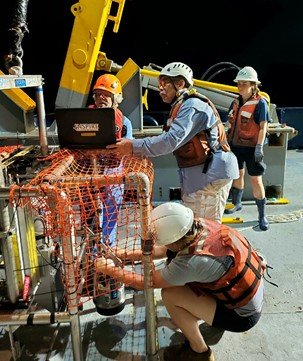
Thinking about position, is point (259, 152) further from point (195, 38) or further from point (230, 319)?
point (195, 38)

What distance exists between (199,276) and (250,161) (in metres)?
2.77

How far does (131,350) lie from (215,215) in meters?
1.23

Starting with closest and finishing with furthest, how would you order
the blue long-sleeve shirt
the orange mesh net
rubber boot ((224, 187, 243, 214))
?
the orange mesh net
the blue long-sleeve shirt
rubber boot ((224, 187, 243, 214))

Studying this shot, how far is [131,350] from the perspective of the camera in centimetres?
252

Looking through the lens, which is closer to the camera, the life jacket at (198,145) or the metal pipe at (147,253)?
the metal pipe at (147,253)

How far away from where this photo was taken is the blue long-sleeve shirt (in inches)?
103

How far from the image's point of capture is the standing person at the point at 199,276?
2148 millimetres

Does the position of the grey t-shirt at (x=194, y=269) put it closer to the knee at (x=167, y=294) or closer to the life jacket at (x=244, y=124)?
the knee at (x=167, y=294)

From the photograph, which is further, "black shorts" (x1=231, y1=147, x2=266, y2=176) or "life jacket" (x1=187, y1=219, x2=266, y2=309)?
"black shorts" (x1=231, y1=147, x2=266, y2=176)

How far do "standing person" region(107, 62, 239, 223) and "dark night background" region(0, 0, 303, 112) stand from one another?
39.4 ft

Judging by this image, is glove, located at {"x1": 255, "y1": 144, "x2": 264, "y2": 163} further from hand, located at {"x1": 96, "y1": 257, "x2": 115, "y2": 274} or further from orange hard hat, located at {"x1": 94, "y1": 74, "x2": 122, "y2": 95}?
hand, located at {"x1": 96, "y1": 257, "x2": 115, "y2": 274}

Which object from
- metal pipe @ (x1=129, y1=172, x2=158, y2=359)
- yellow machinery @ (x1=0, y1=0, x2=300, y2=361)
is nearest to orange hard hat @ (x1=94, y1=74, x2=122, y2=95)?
yellow machinery @ (x1=0, y1=0, x2=300, y2=361)

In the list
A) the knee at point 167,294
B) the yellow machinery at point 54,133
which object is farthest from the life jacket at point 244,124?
the knee at point 167,294

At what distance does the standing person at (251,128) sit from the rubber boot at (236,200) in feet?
1.35
